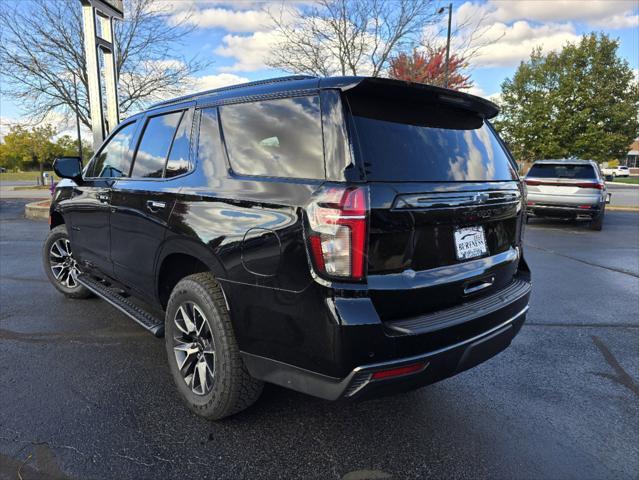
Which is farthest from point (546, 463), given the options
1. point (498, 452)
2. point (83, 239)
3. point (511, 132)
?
point (511, 132)

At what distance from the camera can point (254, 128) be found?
2441 millimetres

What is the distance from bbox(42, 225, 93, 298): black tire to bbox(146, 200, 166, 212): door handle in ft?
7.58

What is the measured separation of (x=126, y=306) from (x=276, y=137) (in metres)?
2.00

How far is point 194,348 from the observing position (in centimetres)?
270

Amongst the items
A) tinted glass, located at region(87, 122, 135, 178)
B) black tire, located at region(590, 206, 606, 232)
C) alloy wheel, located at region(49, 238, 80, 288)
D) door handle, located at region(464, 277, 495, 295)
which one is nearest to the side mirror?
tinted glass, located at region(87, 122, 135, 178)

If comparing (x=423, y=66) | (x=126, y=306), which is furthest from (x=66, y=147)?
(x=126, y=306)

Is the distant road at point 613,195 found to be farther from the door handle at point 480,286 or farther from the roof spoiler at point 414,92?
the door handle at point 480,286

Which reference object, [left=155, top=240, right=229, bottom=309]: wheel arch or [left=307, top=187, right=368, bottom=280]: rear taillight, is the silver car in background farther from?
[left=307, top=187, right=368, bottom=280]: rear taillight

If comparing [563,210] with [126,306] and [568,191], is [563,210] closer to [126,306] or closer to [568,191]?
[568,191]

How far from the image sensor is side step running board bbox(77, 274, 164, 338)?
3.01 metres

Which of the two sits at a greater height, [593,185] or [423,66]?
[423,66]

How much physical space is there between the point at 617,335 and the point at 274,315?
11.8 feet

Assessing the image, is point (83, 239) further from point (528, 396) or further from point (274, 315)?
point (528, 396)

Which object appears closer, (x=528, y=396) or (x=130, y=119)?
(x=528, y=396)
